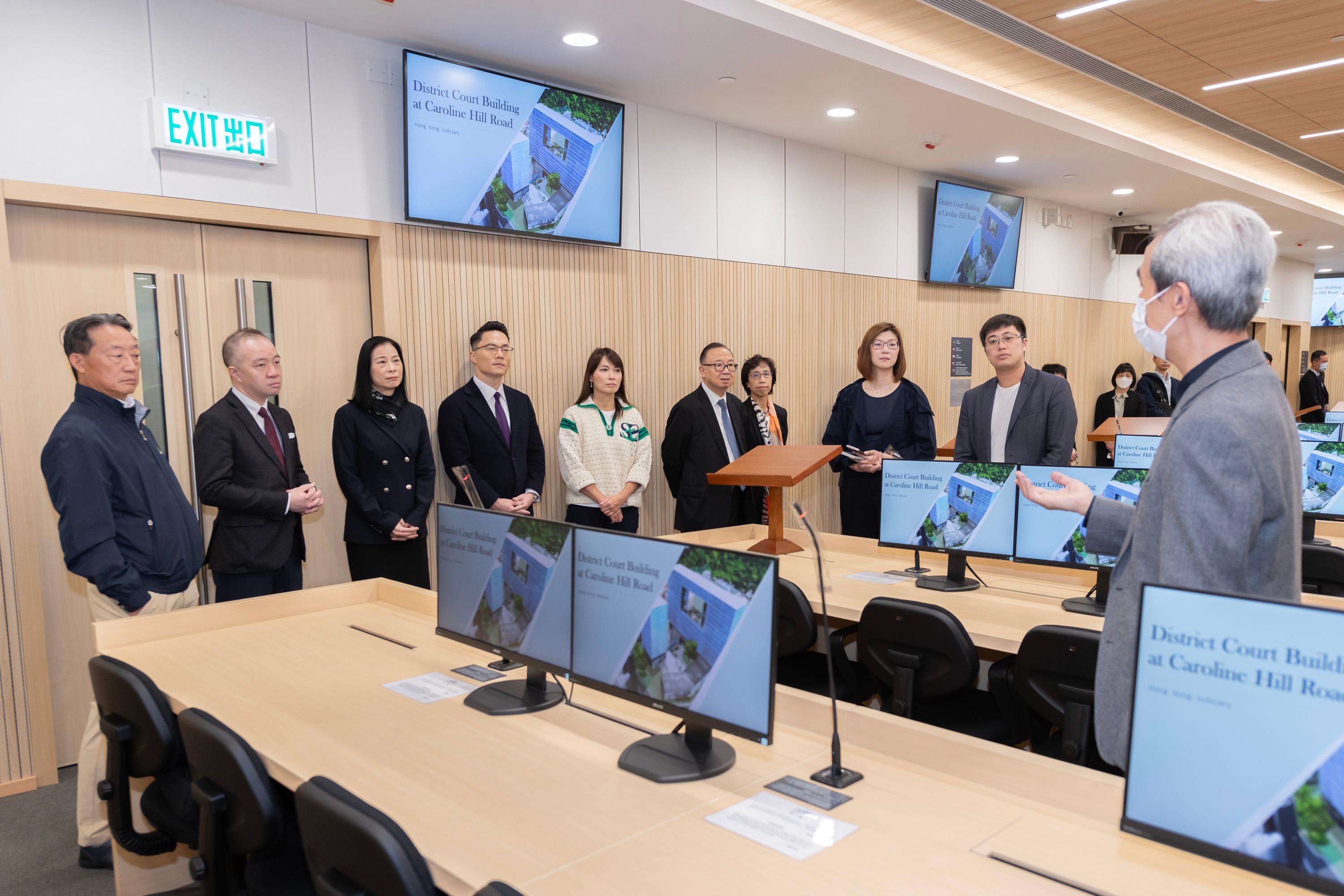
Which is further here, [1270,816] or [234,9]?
[234,9]

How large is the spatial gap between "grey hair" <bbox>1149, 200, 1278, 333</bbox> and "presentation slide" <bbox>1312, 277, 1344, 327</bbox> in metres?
16.3

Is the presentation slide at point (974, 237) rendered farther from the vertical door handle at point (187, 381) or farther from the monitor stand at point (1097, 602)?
the vertical door handle at point (187, 381)

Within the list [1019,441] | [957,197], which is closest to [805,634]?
[1019,441]

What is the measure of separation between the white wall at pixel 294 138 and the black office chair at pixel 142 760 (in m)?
2.31

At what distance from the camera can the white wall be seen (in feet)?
11.0

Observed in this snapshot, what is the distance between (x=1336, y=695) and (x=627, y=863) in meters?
0.96

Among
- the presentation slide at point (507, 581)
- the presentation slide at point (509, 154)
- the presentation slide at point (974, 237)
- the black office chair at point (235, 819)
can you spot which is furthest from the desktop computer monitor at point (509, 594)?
the presentation slide at point (974, 237)

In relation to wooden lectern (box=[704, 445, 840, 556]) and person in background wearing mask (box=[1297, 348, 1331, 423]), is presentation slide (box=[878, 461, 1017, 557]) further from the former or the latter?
person in background wearing mask (box=[1297, 348, 1331, 423])

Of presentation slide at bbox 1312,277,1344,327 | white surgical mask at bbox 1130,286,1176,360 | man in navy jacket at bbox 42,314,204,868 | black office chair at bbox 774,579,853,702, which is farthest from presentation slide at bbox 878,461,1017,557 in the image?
presentation slide at bbox 1312,277,1344,327

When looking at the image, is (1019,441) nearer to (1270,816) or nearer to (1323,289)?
(1270,816)

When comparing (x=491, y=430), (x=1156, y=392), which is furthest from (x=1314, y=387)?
(x=491, y=430)

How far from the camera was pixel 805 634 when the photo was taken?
2.95m

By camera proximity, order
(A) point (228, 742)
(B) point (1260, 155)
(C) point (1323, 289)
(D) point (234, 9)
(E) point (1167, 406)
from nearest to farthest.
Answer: (A) point (228, 742) → (D) point (234, 9) → (B) point (1260, 155) → (E) point (1167, 406) → (C) point (1323, 289)

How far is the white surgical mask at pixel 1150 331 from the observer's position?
4.89 ft
